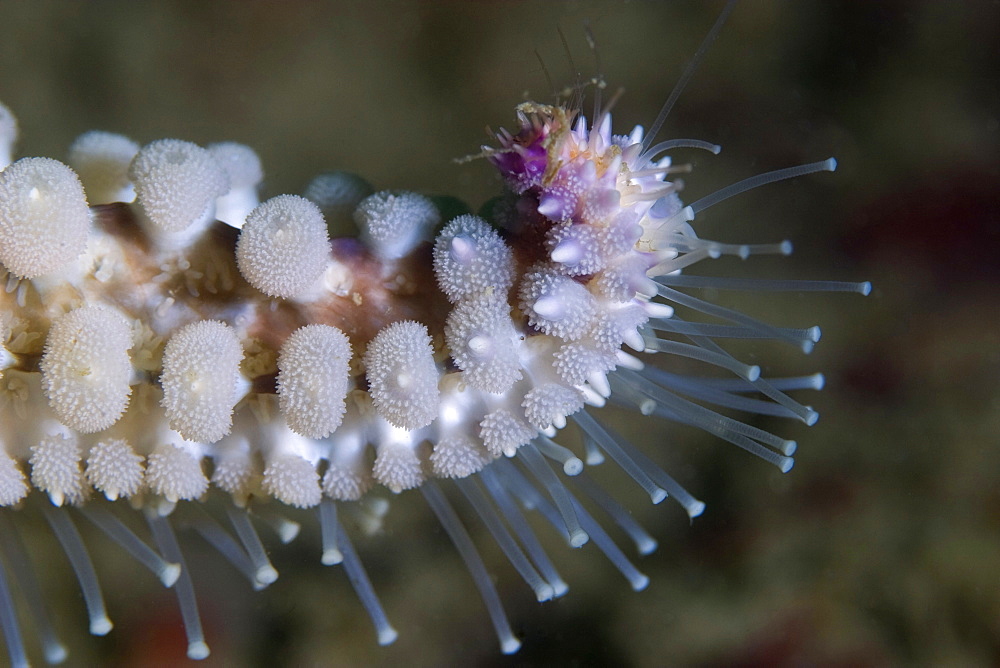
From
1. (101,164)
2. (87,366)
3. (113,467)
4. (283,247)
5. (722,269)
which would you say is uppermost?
(101,164)

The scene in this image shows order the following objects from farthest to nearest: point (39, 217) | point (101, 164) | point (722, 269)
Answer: point (722, 269)
point (101, 164)
point (39, 217)

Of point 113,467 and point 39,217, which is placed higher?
point 39,217

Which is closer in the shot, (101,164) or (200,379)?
(200,379)

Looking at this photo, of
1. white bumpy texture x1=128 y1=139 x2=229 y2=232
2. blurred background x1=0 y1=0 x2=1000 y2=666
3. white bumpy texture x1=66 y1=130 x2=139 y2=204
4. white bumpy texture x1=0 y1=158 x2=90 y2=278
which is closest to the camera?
white bumpy texture x1=0 y1=158 x2=90 y2=278

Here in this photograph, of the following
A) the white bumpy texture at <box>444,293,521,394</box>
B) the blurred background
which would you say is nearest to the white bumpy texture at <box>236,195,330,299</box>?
the white bumpy texture at <box>444,293,521,394</box>

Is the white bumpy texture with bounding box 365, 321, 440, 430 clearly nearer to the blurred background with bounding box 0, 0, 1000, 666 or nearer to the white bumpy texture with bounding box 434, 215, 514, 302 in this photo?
the white bumpy texture with bounding box 434, 215, 514, 302

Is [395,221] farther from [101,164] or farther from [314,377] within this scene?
[101,164]

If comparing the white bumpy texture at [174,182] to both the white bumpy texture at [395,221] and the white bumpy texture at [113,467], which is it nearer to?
the white bumpy texture at [395,221]

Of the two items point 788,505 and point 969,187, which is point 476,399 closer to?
point 788,505

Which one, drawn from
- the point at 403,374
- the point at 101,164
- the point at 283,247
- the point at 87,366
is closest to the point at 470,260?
the point at 403,374
